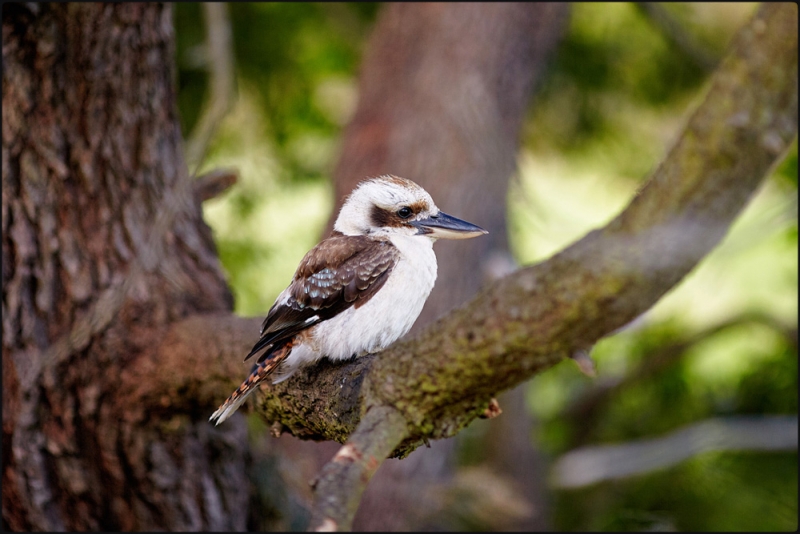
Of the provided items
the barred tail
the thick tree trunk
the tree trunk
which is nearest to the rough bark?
the thick tree trunk

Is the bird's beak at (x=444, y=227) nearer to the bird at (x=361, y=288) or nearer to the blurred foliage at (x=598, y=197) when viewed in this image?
the bird at (x=361, y=288)

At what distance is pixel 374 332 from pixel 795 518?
325cm

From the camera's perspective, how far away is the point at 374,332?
2.19m

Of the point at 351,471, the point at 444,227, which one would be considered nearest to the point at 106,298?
the point at 444,227

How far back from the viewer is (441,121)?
4672 mm

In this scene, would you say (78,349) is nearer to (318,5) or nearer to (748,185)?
(748,185)

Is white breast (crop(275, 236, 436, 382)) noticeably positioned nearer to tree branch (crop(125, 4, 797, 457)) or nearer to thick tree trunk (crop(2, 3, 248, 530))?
tree branch (crop(125, 4, 797, 457))

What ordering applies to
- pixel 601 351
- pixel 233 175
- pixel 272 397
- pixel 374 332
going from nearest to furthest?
pixel 374 332, pixel 272 397, pixel 233 175, pixel 601 351

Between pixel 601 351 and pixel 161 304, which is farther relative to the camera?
pixel 601 351

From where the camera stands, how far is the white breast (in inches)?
84.3

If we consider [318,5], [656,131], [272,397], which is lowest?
[272,397]

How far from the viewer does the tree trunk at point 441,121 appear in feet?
14.4

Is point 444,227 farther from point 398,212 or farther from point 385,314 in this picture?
point 385,314

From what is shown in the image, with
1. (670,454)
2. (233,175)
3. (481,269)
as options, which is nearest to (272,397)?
(233,175)
